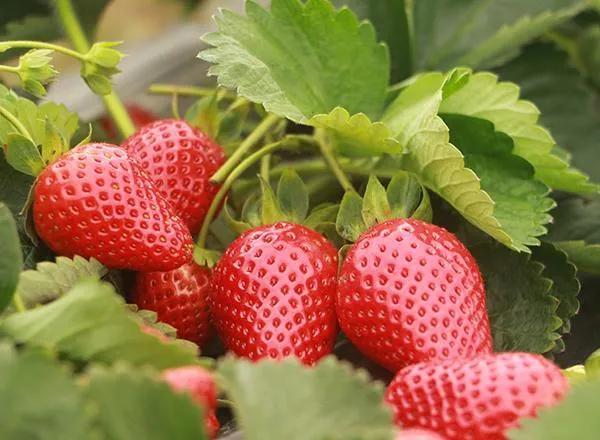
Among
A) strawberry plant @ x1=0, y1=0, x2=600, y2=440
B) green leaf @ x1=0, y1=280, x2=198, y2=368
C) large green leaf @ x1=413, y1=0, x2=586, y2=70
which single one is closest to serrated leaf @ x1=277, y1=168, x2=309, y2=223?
strawberry plant @ x1=0, y1=0, x2=600, y2=440

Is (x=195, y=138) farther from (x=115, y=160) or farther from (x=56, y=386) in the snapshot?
(x=56, y=386)

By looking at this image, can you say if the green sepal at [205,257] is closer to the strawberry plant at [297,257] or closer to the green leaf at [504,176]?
the strawberry plant at [297,257]

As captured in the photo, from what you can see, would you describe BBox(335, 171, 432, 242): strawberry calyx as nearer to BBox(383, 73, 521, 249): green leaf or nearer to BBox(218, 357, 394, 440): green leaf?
BBox(383, 73, 521, 249): green leaf

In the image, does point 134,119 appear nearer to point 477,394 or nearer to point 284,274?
point 284,274

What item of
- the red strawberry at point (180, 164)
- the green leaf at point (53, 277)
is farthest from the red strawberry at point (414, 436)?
the red strawberry at point (180, 164)

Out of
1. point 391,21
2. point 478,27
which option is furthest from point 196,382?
point 478,27

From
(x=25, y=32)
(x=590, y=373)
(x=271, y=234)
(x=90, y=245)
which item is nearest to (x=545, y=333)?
(x=590, y=373)
